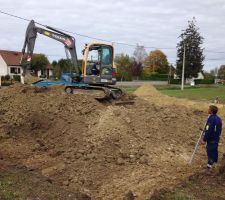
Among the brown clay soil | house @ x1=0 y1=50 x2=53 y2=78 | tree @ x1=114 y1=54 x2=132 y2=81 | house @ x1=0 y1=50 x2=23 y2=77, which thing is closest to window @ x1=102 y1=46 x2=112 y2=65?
the brown clay soil

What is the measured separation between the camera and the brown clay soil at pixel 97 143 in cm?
959

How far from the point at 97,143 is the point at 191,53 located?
6846 cm

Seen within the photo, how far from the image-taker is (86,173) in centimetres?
997

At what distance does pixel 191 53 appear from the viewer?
77.7m

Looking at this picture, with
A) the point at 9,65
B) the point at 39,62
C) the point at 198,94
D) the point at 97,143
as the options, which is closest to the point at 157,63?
the point at 9,65

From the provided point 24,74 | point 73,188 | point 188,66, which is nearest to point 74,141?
point 73,188

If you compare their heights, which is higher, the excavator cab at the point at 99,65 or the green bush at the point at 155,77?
the excavator cab at the point at 99,65

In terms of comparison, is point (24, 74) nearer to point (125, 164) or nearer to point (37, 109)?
point (37, 109)

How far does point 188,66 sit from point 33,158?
67.0 m

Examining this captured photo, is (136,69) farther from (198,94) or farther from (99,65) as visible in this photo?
(99,65)

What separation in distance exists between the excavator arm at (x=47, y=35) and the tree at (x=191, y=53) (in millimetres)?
57448

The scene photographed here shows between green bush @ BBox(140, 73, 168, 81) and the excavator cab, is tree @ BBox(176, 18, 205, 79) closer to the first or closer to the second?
green bush @ BBox(140, 73, 168, 81)

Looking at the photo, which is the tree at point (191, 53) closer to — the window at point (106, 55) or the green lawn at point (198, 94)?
the green lawn at point (198, 94)

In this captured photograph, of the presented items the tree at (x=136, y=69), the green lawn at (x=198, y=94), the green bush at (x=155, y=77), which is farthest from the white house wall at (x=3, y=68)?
the green lawn at (x=198, y=94)
